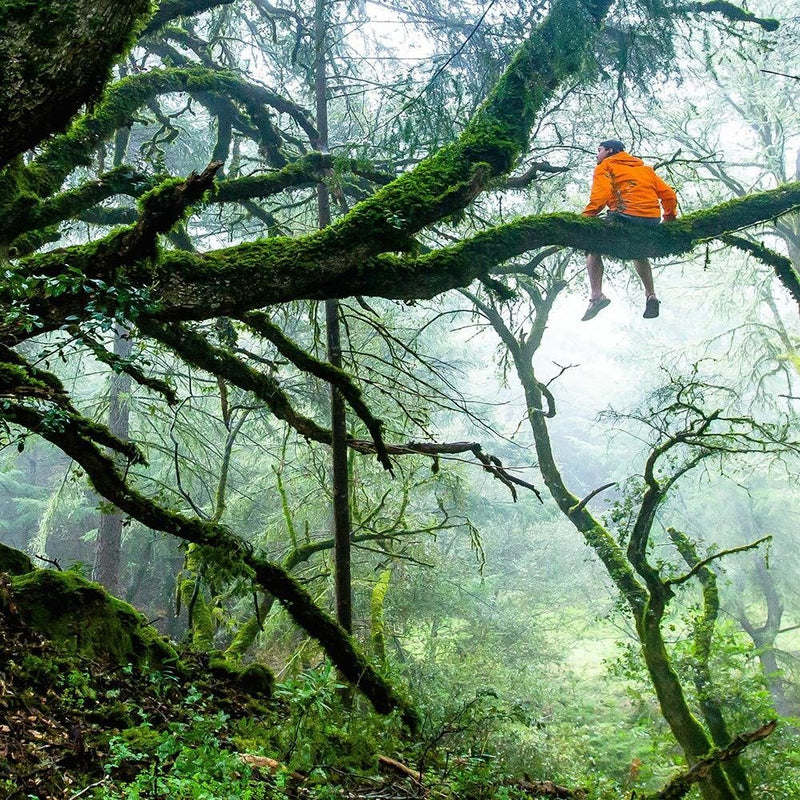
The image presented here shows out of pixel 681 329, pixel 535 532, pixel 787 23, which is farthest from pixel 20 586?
pixel 681 329

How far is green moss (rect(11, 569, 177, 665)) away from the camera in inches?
133

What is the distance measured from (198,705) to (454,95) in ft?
15.6

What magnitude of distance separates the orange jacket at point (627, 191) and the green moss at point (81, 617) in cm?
435

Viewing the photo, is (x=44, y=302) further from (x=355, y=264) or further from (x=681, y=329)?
(x=681, y=329)

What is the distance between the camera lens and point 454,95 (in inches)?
192

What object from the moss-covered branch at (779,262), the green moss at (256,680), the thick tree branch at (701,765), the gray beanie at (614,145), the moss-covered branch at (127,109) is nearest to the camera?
the thick tree branch at (701,765)

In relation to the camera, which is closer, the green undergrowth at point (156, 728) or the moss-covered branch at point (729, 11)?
the green undergrowth at point (156, 728)

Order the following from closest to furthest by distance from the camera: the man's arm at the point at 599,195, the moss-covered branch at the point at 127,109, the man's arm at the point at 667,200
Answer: the moss-covered branch at the point at 127,109 → the man's arm at the point at 599,195 → the man's arm at the point at 667,200

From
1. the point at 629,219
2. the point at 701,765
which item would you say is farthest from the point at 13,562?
the point at 629,219

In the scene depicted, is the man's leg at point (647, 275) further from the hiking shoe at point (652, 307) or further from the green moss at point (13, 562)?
the green moss at point (13, 562)

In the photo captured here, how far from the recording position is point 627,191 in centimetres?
471

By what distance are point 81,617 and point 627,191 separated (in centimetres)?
483

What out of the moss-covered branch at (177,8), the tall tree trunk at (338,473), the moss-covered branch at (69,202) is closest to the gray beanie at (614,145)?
the tall tree trunk at (338,473)

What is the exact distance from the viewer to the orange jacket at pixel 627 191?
4.62m
